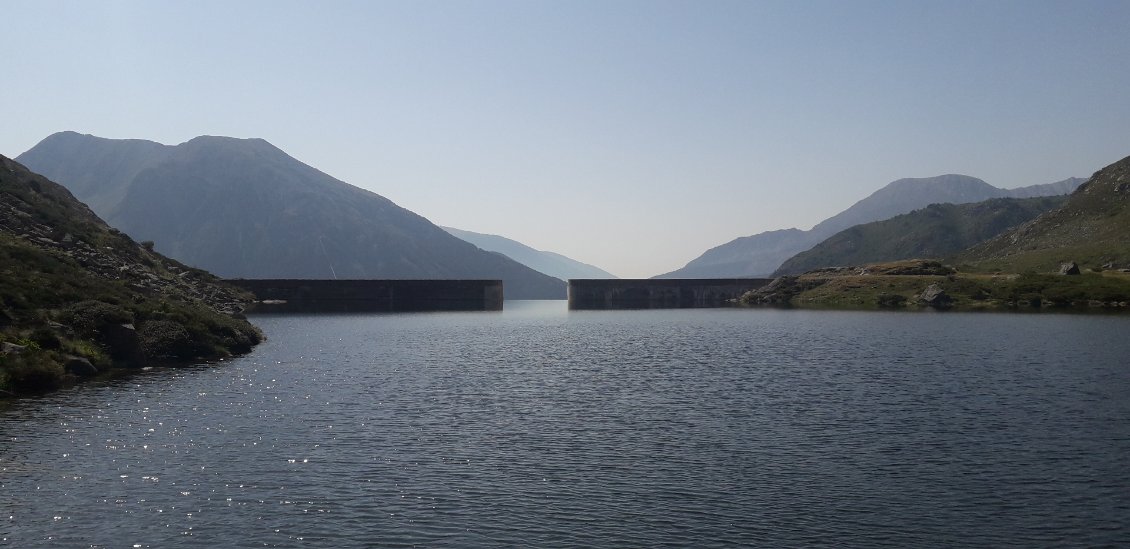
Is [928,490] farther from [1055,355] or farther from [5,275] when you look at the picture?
[5,275]

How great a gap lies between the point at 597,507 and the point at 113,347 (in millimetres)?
47461

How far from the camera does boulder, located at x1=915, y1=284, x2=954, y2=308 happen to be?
15838cm

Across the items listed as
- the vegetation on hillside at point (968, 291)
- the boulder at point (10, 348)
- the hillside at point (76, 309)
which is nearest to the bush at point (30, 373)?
the hillside at point (76, 309)

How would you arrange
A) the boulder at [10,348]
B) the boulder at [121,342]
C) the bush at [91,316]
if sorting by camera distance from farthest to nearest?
the boulder at [121,342] → the bush at [91,316] → the boulder at [10,348]

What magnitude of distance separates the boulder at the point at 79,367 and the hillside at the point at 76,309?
71 mm

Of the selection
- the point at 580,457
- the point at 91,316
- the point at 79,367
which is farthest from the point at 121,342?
the point at 580,457

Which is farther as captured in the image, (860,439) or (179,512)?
(860,439)

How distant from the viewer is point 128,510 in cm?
2522

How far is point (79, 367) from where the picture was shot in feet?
171

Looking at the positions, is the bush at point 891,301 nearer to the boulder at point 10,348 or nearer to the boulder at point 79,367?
the boulder at point 79,367

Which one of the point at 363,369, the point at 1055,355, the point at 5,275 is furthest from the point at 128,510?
the point at 1055,355

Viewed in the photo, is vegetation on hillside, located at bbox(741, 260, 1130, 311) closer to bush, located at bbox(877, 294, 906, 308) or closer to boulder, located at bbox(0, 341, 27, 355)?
bush, located at bbox(877, 294, 906, 308)

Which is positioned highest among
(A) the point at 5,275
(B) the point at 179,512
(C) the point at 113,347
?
(A) the point at 5,275

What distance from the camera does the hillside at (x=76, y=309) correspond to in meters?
50.7
